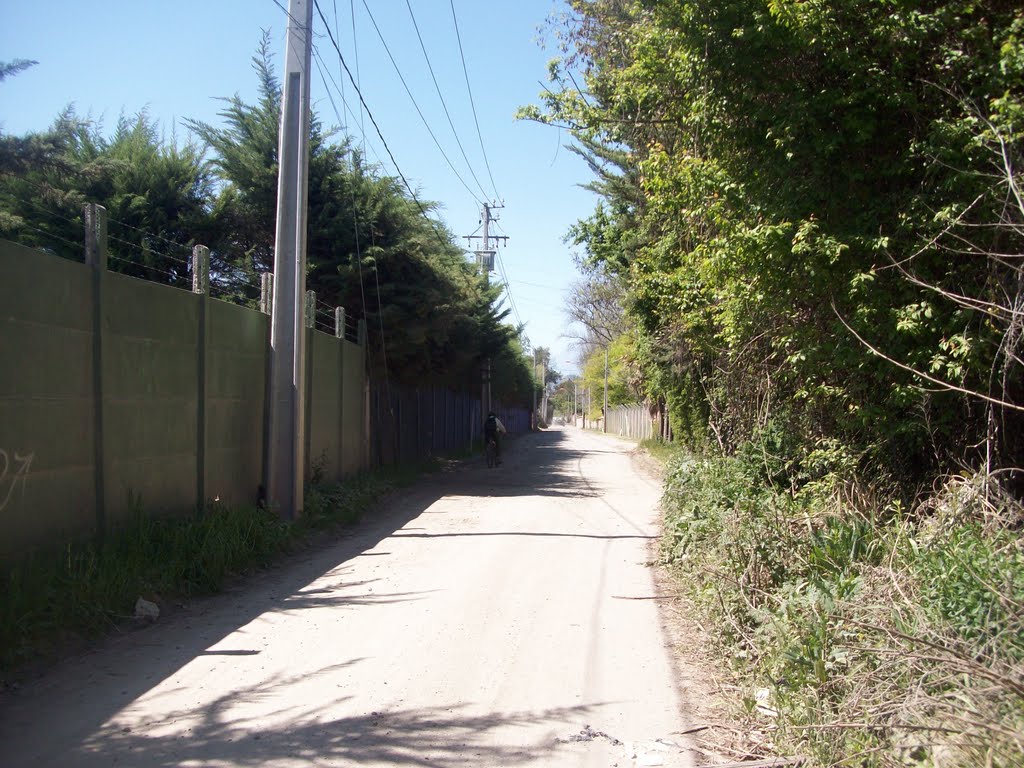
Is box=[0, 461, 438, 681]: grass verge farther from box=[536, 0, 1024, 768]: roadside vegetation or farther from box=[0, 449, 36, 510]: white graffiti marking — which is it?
box=[536, 0, 1024, 768]: roadside vegetation

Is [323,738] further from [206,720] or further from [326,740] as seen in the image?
[206,720]

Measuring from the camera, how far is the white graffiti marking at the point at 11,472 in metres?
5.91

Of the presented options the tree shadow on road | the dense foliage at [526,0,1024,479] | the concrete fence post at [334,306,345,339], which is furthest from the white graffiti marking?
the concrete fence post at [334,306,345,339]

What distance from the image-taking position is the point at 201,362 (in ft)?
30.3

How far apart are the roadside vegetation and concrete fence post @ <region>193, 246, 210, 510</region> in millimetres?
5156

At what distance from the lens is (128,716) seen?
4500 millimetres

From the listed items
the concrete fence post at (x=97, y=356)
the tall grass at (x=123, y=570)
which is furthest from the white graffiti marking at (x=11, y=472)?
the concrete fence post at (x=97, y=356)

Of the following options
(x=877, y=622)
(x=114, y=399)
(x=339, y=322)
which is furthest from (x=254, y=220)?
(x=877, y=622)

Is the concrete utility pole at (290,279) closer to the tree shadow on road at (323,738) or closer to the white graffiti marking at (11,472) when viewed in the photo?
the white graffiti marking at (11,472)

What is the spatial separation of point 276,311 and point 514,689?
6.67 metres

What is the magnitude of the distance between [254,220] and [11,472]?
965cm

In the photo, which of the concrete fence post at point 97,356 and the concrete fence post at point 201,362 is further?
the concrete fence post at point 201,362

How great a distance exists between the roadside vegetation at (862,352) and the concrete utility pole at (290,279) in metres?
4.17

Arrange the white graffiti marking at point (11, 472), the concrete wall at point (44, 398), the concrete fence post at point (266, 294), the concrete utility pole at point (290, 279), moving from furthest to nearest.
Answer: the concrete fence post at point (266, 294)
the concrete utility pole at point (290, 279)
the concrete wall at point (44, 398)
the white graffiti marking at point (11, 472)
